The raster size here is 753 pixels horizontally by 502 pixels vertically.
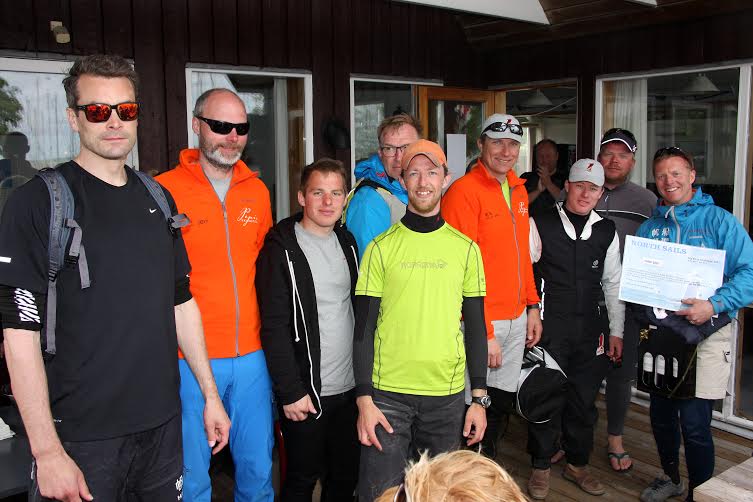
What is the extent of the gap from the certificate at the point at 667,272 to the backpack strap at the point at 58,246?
8.40ft

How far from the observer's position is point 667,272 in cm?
316

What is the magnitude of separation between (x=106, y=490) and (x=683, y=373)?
2.54 meters

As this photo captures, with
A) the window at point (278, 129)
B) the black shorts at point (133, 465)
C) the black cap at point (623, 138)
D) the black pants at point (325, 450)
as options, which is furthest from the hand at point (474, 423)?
the window at point (278, 129)

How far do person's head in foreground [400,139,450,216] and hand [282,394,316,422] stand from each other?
810 mm

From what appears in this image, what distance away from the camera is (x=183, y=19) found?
14.0ft

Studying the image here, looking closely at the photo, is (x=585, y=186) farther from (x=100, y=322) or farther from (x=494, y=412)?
(x=100, y=322)

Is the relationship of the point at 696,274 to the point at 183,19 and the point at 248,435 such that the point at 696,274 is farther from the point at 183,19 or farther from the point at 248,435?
the point at 183,19

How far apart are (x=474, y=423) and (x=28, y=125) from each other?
3088 millimetres

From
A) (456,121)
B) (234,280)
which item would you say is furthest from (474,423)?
(456,121)

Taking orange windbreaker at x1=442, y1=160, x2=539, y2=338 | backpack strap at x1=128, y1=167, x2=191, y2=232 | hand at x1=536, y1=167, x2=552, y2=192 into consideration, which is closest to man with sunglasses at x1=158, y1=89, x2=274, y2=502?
backpack strap at x1=128, y1=167, x2=191, y2=232

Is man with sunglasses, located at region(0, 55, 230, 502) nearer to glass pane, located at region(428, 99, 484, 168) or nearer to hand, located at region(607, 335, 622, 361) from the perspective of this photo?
hand, located at region(607, 335, 622, 361)

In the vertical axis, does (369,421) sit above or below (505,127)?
below

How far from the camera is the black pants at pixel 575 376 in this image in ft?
10.9

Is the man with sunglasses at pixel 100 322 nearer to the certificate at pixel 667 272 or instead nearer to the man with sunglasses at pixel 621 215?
the certificate at pixel 667 272
